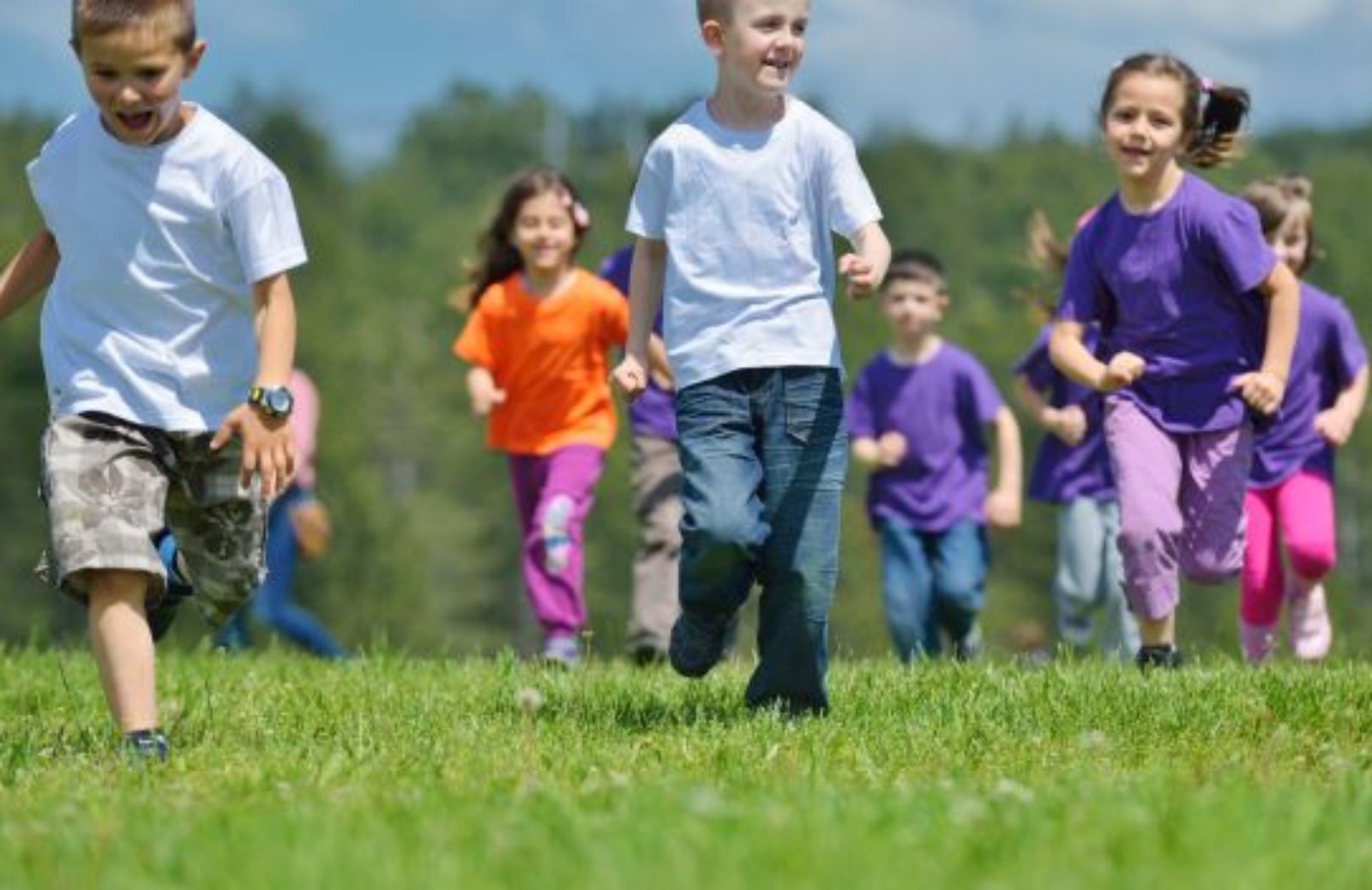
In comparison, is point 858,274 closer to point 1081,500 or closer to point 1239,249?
point 1239,249

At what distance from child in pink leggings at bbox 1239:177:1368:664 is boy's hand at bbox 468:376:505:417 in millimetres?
3360

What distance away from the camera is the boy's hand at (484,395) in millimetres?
10891

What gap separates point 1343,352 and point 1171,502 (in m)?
2.79

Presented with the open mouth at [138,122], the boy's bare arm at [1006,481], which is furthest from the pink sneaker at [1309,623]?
the open mouth at [138,122]

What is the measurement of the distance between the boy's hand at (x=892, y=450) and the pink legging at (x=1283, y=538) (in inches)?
78.9

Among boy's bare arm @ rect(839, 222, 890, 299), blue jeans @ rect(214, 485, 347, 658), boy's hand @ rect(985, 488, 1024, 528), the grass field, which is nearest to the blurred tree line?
blue jeans @ rect(214, 485, 347, 658)

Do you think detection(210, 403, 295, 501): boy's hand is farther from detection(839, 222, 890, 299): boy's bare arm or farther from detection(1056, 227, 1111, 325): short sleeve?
detection(1056, 227, 1111, 325): short sleeve

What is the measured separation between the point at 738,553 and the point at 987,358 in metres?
83.8

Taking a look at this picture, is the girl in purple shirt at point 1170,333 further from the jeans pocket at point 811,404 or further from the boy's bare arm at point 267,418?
the boy's bare arm at point 267,418

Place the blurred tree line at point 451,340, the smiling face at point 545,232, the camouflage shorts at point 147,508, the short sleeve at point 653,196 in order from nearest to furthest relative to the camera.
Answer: the camouflage shorts at point 147,508 → the short sleeve at point 653,196 → the smiling face at point 545,232 → the blurred tree line at point 451,340

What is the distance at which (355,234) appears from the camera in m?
120

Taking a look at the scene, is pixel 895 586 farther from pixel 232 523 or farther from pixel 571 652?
pixel 232 523

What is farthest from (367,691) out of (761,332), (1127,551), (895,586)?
(895,586)

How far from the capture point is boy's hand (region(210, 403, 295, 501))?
623cm
